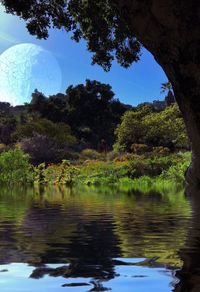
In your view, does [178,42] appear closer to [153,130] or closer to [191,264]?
[191,264]

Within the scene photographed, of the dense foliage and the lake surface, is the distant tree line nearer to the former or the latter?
the dense foliage

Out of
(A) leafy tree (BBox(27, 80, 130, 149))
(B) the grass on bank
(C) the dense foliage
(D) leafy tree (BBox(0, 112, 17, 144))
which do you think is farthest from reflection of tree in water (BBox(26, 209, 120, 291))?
(A) leafy tree (BBox(27, 80, 130, 149))

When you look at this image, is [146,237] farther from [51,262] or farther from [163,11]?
[163,11]

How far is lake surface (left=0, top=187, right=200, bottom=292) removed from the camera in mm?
5828

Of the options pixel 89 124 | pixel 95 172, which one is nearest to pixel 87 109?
pixel 89 124

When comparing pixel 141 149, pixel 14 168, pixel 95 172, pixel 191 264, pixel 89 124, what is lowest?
pixel 191 264

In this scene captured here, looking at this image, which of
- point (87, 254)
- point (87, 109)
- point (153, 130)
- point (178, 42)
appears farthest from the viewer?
point (87, 109)

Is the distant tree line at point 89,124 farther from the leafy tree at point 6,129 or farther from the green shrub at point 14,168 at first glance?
the green shrub at point 14,168

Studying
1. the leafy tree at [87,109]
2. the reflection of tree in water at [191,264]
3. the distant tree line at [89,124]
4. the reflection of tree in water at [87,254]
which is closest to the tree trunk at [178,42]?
the reflection of tree in water at [191,264]

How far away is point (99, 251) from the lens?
25.5 ft

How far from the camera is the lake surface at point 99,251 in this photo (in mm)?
5828

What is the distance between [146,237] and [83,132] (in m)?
64.5

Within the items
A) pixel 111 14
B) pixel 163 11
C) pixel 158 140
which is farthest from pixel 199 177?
pixel 158 140

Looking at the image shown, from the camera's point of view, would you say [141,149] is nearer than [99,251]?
No
